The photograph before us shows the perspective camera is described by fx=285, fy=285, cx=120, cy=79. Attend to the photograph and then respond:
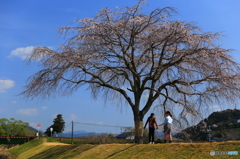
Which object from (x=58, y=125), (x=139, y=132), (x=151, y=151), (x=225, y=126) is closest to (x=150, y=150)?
(x=151, y=151)

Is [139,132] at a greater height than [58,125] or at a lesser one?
lesser

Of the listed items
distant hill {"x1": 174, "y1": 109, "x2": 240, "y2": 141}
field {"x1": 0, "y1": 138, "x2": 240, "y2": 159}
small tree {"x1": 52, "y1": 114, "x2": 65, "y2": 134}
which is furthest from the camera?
small tree {"x1": 52, "y1": 114, "x2": 65, "y2": 134}

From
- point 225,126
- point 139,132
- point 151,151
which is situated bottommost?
point 151,151

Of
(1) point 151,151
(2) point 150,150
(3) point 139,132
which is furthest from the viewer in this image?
(3) point 139,132

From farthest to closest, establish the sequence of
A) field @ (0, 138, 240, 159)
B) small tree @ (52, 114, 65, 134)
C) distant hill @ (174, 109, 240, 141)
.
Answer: small tree @ (52, 114, 65, 134) → distant hill @ (174, 109, 240, 141) → field @ (0, 138, 240, 159)

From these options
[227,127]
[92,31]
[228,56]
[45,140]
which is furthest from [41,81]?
[227,127]

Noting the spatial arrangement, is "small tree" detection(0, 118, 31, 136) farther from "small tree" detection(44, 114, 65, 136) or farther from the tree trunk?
the tree trunk

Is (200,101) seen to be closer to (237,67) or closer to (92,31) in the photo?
(237,67)

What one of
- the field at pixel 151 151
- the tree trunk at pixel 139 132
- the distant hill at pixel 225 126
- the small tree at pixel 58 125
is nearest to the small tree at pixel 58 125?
the small tree at pixel 58 125

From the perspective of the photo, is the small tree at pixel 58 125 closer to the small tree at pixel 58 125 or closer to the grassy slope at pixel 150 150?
the small tree at pixel 58 125

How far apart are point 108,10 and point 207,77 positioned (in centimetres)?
655

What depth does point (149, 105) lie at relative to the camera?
1717cm

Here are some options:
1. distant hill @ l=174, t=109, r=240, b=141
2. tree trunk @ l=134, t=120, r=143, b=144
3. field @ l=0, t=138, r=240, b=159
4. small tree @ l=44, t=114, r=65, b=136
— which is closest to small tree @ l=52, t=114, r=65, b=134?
small tree @ l=44, t=114, r=65, b=136

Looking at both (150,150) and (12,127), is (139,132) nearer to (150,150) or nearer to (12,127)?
(150,150)
